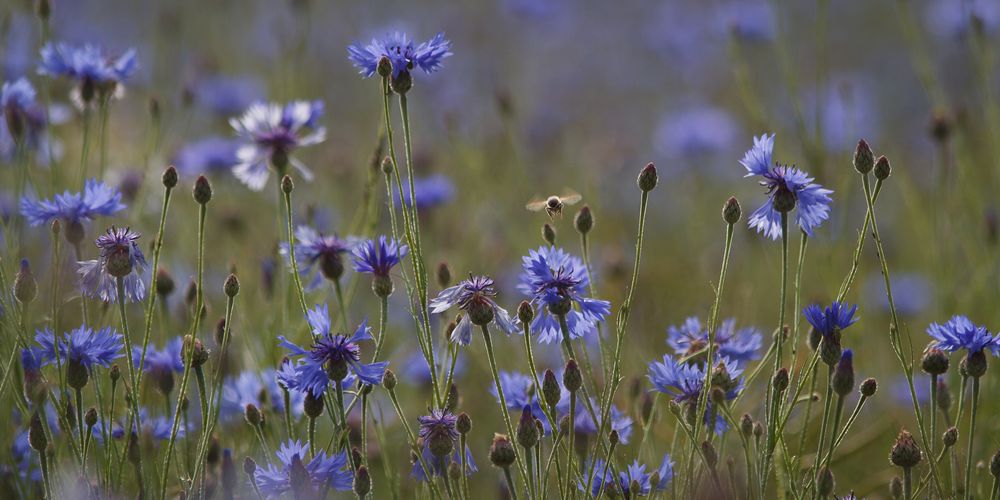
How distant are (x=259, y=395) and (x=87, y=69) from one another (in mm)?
619

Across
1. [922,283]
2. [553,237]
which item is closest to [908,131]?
[922,283]

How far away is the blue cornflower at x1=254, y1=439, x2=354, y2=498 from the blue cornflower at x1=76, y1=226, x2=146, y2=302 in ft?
0.89

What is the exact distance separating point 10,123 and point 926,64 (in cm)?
180

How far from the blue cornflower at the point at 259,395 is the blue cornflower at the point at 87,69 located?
53 cm

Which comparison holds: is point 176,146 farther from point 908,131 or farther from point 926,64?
point 908,131

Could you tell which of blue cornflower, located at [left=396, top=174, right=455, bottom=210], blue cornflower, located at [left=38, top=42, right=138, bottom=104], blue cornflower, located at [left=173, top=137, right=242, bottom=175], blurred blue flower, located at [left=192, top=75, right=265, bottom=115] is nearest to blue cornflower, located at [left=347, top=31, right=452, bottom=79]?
blue cornflower, located at [left=38, top=42, right=138, bottom=104]

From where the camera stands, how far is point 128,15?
243 inches

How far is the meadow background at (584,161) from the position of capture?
6.43 ft

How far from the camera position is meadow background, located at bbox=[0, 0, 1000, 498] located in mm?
1960

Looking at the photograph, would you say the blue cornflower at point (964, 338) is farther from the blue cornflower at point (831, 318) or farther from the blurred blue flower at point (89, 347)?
the blurred blue flower at point (89, 347)

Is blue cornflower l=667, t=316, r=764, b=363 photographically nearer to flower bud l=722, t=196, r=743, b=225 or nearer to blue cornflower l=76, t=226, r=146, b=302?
flower bud l=722, t=196, r=743, b=225

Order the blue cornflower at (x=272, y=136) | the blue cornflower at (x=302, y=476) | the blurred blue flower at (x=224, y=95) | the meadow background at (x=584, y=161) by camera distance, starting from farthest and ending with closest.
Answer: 1. the blurred blue flower at (x=224, y=95)
2. the meadow background at (x=584, y=161)
3. the blue cornflower at (x=272, y=136)
4. the blue cornflower at (x=302, y=476)

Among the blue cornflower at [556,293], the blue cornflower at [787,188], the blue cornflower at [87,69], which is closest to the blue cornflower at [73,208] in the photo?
the blue cornflower at [87,69]

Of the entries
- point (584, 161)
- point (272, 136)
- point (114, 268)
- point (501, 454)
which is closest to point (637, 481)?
point (501, 454)
